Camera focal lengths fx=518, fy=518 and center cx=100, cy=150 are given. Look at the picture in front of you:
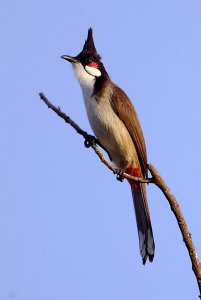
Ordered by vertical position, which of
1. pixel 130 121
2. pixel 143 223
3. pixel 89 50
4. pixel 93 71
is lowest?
pixel 143 223

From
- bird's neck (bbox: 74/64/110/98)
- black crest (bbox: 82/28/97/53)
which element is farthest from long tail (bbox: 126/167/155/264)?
black crest (bbox: 82/28/97/53)

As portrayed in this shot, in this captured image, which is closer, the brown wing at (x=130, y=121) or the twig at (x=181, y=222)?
the twig at (x=181, y=222)

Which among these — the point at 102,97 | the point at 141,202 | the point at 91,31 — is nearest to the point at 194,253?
A: the point at 141,202

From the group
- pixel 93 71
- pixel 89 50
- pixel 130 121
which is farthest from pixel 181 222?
pixel 89 50

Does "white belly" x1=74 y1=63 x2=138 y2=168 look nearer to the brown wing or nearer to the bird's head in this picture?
the brown wing

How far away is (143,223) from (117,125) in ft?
3.04

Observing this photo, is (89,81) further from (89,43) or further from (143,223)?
(143,223)

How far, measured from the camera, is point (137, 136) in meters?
4.93

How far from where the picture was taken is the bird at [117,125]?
4.68 m

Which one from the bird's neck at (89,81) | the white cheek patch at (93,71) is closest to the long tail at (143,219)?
the bird's neck at (89,81)

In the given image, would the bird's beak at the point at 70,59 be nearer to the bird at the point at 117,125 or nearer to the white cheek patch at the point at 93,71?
the bird at the point at 117,125

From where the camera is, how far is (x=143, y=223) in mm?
4566

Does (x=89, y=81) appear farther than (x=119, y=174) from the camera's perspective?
Yes

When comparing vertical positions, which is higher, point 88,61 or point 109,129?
point 88,61
